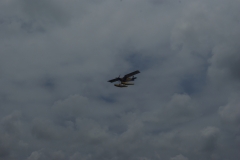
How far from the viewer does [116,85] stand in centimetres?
8719

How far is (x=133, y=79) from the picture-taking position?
8881 centimetres

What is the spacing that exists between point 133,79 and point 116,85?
6.53 meters
